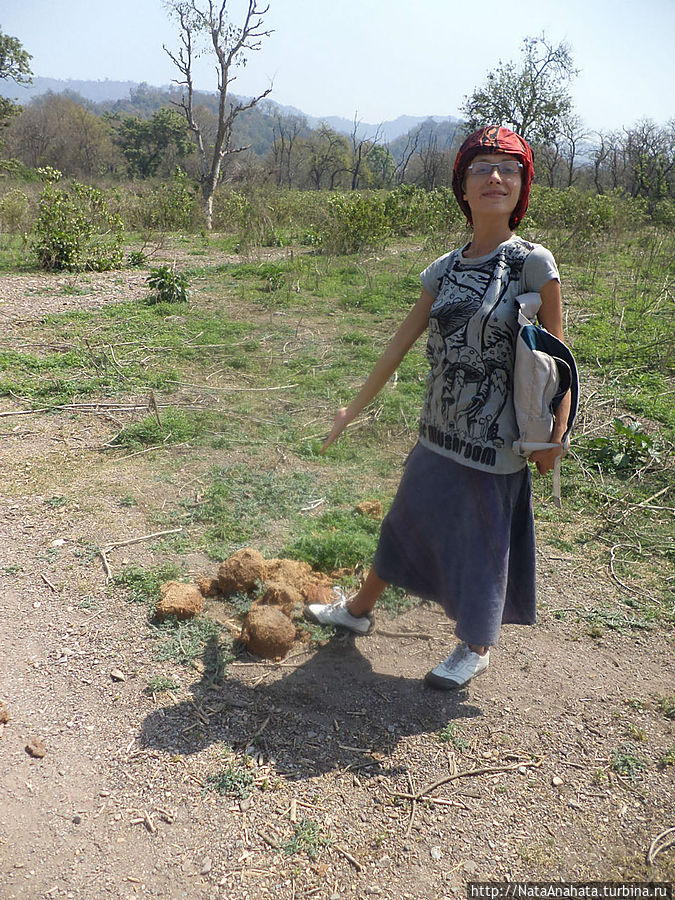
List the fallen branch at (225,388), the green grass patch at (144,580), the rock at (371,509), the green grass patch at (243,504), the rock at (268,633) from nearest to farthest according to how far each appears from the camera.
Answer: the rock at (268,633) < the green grass patch at (144,580) < the green grass patch at (243,504) < the rock at (371,509) < the fallen branch at (225,388)

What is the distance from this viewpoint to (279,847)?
167 cm

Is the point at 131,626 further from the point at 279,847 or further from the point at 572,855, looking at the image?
the point at 572,855

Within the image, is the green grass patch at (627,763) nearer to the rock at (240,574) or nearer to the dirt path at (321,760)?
the dirt path at (321,760)

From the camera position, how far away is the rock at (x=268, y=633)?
2.28 m

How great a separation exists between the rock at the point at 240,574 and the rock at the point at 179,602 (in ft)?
0.40

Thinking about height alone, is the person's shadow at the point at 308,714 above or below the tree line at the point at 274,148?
below

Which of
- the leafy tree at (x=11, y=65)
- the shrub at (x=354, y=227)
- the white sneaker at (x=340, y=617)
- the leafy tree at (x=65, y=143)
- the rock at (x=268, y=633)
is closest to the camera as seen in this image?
the rock at (x=268, y=633)

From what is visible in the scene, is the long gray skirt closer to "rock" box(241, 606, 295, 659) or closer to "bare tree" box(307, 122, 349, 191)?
"rock" box(241, 606, 295, 659)

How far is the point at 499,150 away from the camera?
1740mm

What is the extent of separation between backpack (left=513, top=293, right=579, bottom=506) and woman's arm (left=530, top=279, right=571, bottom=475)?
16mm

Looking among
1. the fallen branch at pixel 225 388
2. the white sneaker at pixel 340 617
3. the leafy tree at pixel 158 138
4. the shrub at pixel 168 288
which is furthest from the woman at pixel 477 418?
the leafy tree at pixel 158 138

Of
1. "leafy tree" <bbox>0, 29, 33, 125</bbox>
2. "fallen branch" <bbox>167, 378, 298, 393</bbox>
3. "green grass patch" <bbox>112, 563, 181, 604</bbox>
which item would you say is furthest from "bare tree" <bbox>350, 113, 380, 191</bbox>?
"green grass patch" <bbox>112, 563, 181, 604</bbox>

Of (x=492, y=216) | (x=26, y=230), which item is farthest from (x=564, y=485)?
(x=26, y=230)

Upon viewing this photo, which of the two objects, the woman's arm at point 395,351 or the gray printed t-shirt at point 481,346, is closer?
the gray printed t-shirt at point 481,346
